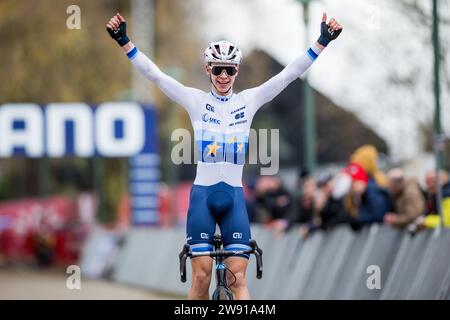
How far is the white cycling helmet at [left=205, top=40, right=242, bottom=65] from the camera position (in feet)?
33.6

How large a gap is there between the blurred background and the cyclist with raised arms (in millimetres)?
683

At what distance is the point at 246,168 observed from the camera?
51125mm

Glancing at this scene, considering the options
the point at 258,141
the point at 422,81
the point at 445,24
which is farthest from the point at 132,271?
the point at 258,141

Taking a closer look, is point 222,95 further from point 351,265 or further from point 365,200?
point 365,200

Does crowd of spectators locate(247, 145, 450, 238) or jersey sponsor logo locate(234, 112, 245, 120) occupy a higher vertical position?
jersey sponsor logo locate(234, 112, 245, 120)

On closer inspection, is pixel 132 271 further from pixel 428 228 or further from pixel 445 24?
pixel 428 228

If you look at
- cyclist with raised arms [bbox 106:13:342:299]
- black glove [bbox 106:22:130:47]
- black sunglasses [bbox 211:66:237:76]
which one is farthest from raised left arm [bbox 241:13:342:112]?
black glove [bbox 106:22:130:47]

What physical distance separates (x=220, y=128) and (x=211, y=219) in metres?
0.71

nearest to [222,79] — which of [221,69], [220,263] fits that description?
[221,69]

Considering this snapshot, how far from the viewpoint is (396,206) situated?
47.1 feet

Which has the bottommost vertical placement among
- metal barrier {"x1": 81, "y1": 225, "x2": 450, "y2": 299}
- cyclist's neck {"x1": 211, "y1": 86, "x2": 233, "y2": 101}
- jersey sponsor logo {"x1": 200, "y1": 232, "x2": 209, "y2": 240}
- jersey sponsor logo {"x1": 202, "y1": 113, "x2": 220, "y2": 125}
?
metal barrier {"x1": 81, "y1": 225, "x2": 450, "y2": 299}

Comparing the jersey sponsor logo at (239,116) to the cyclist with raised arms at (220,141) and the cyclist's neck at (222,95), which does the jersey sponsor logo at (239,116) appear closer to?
the cyclist with raised arms at (220,141)

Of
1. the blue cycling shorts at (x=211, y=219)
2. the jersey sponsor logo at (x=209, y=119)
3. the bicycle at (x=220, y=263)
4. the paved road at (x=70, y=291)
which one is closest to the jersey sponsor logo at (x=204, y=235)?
the blue cycling shorts at (x=211, y=219)

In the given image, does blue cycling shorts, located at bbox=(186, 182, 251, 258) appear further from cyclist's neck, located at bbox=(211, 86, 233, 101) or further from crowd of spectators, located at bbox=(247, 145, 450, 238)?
crowd of spectators, located at bbox=(247, 145, 450, 238)
